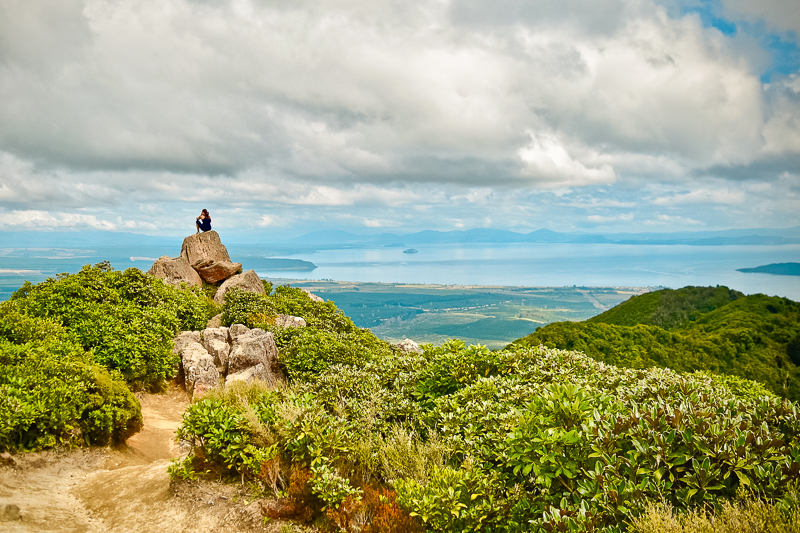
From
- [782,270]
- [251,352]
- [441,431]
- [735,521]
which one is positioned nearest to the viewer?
[735,521]

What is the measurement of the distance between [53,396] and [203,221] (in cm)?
1955

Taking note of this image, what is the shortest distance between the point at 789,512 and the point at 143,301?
17.1m

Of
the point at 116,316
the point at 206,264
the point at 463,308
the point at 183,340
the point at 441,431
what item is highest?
the point at 206,264

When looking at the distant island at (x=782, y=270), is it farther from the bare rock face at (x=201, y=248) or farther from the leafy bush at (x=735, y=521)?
the leafy bush at (x=735, y=521)

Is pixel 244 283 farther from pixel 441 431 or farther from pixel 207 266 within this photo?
pixel 441 431

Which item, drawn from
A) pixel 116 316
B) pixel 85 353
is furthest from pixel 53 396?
pixel 116 316

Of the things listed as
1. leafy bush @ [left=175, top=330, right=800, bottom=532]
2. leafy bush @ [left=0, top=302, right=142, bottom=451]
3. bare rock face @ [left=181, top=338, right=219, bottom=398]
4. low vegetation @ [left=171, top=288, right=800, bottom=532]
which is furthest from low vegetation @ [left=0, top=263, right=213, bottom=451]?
leafy bush @ [left=175, top=330, right=800, bottom=532]

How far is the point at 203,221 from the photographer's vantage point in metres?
25.2

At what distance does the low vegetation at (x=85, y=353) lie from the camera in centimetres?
712

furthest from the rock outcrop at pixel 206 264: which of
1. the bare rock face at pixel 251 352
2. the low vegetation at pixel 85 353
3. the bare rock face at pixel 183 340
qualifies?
the bare rock face at pixel 251 352

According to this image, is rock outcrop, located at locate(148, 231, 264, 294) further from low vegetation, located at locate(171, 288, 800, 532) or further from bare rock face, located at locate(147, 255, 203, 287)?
low vegetation, located at locate(171, 288, 800, 532)

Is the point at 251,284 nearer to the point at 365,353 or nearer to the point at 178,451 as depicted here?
the point at 365,353

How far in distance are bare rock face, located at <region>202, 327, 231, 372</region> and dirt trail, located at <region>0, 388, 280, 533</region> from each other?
5484mm

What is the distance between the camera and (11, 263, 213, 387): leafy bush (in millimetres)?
11125
